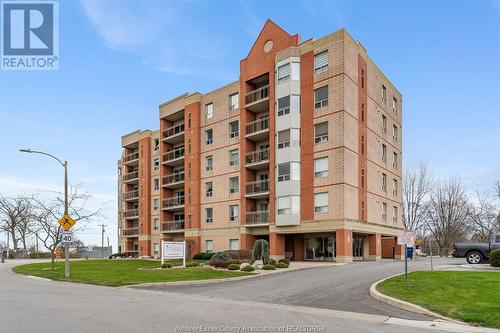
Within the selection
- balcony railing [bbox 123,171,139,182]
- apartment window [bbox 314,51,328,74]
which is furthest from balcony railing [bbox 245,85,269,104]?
balcony railing [bbox 123,171,139,182]

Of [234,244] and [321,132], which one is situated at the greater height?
[321,132]

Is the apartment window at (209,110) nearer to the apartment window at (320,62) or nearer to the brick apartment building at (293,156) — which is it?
the brick apartment building at (293,156)

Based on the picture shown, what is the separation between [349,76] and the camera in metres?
38.2

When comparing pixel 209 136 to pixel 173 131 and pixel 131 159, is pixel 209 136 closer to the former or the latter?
pixel 173 131

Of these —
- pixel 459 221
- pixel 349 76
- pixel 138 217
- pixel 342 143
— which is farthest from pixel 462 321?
pixel 459 221

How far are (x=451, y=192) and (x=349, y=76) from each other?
35.9 metres

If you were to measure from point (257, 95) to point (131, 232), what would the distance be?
1231 inches

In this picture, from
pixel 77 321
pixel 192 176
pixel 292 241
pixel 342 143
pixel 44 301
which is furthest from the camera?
pixel 192 176

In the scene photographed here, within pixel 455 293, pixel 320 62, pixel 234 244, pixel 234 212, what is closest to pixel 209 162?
pixel 234 212

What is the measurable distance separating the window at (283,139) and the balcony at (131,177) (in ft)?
99.5

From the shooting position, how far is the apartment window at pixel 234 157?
45906 mm

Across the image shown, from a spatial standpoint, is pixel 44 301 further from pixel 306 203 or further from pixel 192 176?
pixel 192 176

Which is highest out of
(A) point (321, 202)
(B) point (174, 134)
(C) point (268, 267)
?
(B) point (174, 134)

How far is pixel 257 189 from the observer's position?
43719 millimetres
